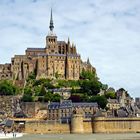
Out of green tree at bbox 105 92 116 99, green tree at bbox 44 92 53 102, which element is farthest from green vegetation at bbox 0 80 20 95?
green tree at bbox 105 92 116 99

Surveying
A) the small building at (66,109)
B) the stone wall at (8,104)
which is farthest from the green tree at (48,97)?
the small building at (66,109)

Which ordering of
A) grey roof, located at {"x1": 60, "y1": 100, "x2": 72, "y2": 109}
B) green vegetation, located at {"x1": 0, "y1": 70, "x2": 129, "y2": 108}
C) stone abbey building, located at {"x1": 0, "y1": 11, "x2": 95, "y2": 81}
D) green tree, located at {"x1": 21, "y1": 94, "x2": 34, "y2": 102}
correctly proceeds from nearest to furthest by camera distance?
grey roof, located at {"x1": 60, "y1": 100, "x2": 72, "y2": 109} → green tree, located at {"x1": 21, "y1": 94, "x2": 34, "y2": 102} → green vegetation, located at {"x1": 0, "y1": 70, "x2": 129, "y2": 108} → stone abbey building, located at {"x1": 0, "y1": 11, "x2": 95, "y2": 81}

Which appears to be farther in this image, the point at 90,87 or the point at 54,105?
the point at 90,87

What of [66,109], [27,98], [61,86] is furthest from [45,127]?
[61,86]

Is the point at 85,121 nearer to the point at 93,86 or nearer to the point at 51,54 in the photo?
the point at 93,86

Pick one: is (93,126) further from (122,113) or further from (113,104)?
(113,104)

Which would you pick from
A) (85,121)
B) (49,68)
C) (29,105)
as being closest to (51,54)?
(49,68)

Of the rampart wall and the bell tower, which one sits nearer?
the rampart wall

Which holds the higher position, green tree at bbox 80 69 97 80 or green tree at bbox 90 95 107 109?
green tree at bbox 80 69 97 80

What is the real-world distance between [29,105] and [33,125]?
11.8 m

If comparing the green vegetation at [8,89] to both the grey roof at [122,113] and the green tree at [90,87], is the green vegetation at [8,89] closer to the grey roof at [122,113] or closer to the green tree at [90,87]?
the green tree at [90,87]

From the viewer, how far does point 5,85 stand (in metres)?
84.1

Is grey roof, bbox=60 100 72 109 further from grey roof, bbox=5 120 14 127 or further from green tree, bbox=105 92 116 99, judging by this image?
green tree, bbox=105 92 116 99

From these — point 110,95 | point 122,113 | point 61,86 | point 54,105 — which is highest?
point 61,86
